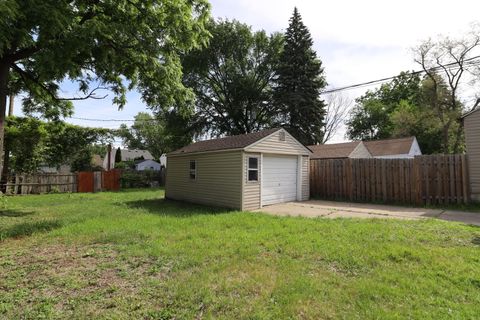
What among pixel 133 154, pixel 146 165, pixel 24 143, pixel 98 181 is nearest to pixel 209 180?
pixel 98 181

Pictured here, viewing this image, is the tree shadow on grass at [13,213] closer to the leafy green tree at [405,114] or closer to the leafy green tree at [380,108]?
the leafy green tree at [405,114]

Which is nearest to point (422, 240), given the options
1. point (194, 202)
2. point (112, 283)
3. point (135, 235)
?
point (112, 283)

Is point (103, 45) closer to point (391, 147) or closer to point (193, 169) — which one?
point (193, 169)

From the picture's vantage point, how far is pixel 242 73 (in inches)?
1017

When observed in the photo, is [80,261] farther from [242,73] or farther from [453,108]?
[453,108]

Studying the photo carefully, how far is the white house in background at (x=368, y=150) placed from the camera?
18.4 metres

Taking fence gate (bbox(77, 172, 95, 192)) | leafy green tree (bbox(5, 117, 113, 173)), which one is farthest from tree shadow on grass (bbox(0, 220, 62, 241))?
fence gate (bbox(77, 172, 95, 192))

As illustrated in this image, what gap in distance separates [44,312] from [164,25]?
8.65 metres

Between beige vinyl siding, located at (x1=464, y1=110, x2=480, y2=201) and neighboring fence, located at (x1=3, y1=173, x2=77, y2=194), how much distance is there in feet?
68.0

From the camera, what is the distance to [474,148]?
9914 mm

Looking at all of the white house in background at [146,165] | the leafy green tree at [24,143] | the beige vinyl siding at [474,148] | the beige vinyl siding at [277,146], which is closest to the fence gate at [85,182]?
the leafy green tree at [24,143]

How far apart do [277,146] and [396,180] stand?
4.99m

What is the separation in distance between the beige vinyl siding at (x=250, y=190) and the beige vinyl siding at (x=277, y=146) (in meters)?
0.31

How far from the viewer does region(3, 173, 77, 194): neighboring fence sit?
15.3 meters
